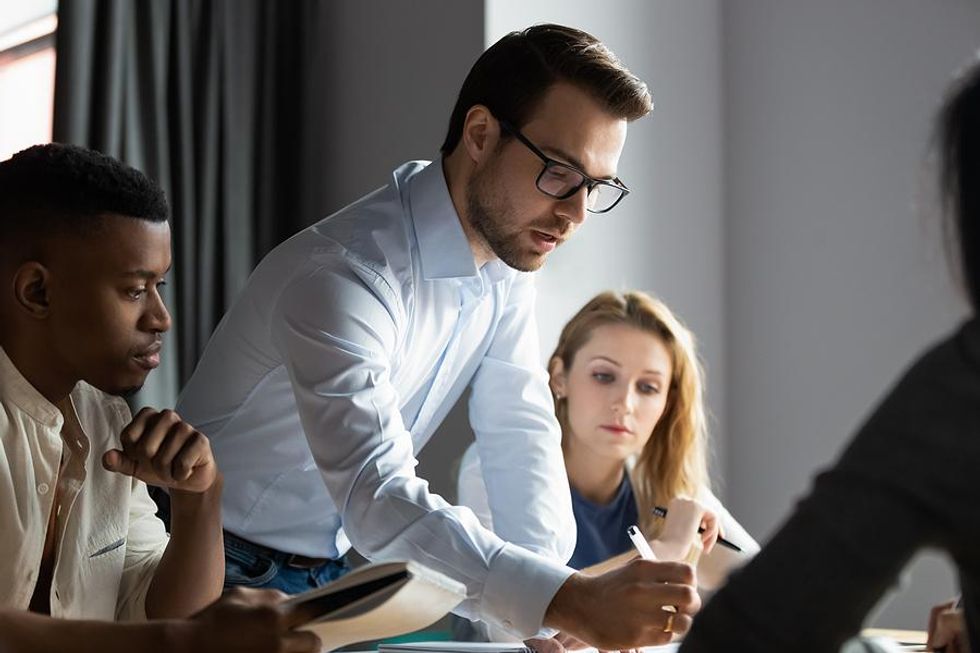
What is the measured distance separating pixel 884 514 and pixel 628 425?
1.91 meters

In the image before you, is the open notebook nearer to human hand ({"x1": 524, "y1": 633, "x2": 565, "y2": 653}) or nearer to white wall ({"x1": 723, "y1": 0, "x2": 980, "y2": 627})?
human hand ({"x1": 524, "y1": 633, "x2": 565, "y2": 653})

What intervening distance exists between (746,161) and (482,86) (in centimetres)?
188

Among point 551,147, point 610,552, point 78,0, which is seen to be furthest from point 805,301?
point 78,0

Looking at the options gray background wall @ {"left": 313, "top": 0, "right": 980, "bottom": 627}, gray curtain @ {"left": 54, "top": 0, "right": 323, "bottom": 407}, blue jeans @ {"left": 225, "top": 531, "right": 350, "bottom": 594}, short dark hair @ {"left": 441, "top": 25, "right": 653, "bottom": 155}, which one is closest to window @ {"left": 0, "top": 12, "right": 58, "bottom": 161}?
gray curtain @ {"left": 54, "top": 0, "right": 323, "bottom": 407}

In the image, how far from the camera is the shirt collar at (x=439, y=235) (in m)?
1.80

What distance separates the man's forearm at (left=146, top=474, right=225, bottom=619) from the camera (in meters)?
1.39

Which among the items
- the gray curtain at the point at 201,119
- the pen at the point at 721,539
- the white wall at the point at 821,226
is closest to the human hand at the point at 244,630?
the pen at the point at 721,539

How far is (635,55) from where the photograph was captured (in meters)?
3.47

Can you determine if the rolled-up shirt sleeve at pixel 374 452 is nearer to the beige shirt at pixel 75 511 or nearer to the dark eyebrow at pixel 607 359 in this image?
the beige shirt at pixel 75 511

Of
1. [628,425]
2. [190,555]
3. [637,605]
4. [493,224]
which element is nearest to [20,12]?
[493,224]

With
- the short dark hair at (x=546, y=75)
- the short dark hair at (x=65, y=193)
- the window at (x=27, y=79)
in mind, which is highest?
the window at (x=27, y=79)

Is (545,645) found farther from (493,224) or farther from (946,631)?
(493,224)

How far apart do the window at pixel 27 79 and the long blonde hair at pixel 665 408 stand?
1.41 m

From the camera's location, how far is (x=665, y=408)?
2.78 metres
